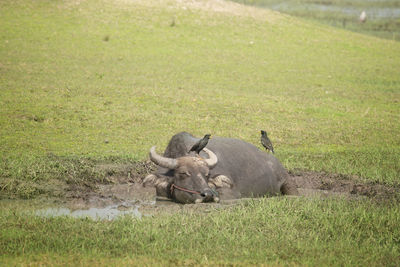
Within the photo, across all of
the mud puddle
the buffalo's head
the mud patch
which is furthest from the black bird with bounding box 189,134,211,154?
the mud patch

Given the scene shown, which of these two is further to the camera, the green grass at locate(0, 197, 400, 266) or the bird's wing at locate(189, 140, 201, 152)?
the bird's wing at locate(189, 140, 201, 152)

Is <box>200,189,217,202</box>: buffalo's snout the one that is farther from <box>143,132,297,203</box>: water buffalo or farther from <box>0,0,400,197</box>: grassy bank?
<box>0,0,400,197</box>: grassy bank

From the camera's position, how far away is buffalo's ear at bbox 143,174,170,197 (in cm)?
808

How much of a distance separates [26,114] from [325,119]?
7.55 meters

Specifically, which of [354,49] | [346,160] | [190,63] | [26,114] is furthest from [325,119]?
[354,49]

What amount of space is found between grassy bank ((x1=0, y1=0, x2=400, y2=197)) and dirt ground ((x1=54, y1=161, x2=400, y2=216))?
1.38 ft

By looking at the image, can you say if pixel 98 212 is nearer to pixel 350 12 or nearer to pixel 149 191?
pixel 149 191

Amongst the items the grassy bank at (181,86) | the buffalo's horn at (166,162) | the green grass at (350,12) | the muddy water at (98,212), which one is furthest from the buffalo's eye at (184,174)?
the green grass at (350,12)

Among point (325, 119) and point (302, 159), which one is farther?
point (325, 119)

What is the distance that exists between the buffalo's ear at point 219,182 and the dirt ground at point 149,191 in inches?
13.1

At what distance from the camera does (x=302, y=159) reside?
10.8 m

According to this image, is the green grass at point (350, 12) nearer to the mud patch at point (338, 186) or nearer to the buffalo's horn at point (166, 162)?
the mud patch at point (338, 186)

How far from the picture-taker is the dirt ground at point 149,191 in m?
7.59

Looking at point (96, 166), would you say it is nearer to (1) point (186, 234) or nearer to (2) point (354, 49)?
(1) point (186, 234)
